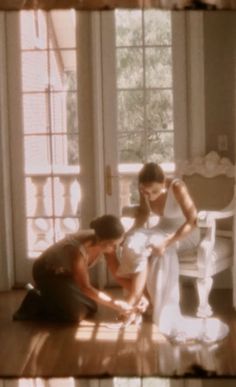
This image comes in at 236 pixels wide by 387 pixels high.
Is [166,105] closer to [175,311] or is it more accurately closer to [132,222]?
[132,222]

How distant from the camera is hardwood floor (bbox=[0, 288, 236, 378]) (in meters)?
2.64

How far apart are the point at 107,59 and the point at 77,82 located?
159 mm

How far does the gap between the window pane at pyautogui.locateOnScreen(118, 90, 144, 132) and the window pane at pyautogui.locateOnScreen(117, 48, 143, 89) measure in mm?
38

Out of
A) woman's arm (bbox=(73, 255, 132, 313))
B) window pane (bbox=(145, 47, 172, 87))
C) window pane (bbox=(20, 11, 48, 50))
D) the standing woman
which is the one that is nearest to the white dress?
the standing woman

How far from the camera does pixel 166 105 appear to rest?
3148 mm

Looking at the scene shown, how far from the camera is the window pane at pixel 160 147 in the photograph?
3.12 meters

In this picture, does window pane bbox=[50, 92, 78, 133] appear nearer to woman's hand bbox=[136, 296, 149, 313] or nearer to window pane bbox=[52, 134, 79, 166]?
window pane bbox=[52, 134, 79, 166]

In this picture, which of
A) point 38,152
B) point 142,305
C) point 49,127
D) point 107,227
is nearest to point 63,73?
point 49,127

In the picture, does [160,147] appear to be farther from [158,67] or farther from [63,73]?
[63,73]

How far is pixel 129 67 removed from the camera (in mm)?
3193

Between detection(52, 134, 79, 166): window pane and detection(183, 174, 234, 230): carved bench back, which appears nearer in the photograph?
detection(183, 174, 234, 230): carved bench back

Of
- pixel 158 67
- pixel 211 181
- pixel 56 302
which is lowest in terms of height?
pixel 56 302

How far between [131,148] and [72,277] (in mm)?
A: 598

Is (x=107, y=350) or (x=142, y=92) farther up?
(x=142, y=92)
